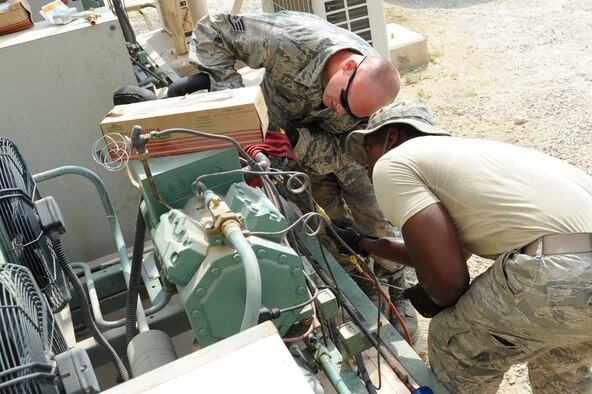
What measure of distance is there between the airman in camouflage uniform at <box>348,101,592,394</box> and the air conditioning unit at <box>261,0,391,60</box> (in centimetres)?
A: 319

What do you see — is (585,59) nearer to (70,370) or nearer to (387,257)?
(387,257)

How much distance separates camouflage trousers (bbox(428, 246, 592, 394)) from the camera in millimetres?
2023

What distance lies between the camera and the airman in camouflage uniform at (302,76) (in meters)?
3.36

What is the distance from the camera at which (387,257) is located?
2.66m

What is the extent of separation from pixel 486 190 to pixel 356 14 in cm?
374

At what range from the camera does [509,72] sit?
687cm

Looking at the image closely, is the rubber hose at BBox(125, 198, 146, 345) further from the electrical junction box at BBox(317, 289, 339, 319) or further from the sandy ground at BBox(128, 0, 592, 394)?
the sandy ground at BBox(128, 0, 592, 394)

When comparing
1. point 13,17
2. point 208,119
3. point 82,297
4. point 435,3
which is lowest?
point 435,3

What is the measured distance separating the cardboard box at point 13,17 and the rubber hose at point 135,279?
148cm

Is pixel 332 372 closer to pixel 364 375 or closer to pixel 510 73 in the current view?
pixel 364 375

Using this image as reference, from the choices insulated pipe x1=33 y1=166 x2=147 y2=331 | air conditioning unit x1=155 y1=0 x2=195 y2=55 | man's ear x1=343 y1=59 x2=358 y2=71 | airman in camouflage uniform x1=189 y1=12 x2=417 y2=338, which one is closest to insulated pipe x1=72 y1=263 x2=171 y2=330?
insulated pipe x1=33 y1=166 x2=147 y2=331

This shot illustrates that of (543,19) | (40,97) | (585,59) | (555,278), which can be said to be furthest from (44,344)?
(543,19)

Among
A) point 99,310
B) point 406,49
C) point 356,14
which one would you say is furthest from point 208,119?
point 406,49

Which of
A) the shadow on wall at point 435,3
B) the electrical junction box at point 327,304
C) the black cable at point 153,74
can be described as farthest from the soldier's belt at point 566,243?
the shadow on wall at point 435,3
